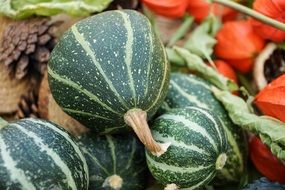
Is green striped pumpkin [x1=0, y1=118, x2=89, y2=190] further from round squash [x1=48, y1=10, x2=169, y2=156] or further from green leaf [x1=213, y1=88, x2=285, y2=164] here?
green leaf [x1=213, y1=88, x2=285, y2=164]

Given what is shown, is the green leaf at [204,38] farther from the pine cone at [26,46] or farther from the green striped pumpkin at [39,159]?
the green striped pumpkin at [39,159]

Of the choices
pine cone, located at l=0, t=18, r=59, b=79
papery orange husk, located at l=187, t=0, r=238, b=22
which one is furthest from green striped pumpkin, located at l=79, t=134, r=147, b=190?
papery orange husk, located at l=187, t=0, r=238, b=22

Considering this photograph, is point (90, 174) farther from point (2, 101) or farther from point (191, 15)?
point (191, 15)

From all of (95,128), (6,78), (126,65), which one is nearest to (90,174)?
(95,128)

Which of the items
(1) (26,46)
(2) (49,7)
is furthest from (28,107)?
(2) (49,7)

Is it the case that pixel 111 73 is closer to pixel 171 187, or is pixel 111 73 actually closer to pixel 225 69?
pixel 171 187

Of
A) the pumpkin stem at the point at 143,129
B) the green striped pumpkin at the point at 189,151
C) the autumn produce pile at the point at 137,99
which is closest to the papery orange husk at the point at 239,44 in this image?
the autumn produce pile at the point at 137,99
